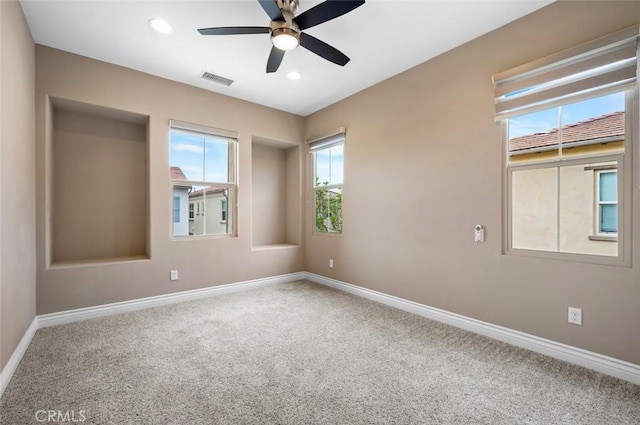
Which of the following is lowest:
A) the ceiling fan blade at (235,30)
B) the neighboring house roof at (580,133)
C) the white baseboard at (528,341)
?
Answer: the white baseboard at (528,341)

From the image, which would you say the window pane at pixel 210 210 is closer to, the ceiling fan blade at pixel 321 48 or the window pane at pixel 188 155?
the window pane at pixel 188 155

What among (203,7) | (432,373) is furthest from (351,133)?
(432,373)

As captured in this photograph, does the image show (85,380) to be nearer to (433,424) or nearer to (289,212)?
(433,424)

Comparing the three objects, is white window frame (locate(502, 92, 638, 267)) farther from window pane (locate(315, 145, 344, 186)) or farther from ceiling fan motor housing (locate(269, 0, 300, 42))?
window pane (locate(315, 145, 344, 186))

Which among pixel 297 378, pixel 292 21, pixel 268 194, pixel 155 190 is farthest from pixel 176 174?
pixel 297 378

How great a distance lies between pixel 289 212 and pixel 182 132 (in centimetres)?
219

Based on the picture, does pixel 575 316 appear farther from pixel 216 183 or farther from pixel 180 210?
pixel 180 210

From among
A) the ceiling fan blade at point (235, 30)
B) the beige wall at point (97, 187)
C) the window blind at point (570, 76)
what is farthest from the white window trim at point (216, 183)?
the window blind at point (570, 76)

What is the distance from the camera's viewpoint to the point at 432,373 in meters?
2.08

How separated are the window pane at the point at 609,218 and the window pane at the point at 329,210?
288 cm

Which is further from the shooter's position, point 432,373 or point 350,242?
point 350,242

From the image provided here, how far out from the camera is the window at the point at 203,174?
12.8 feet

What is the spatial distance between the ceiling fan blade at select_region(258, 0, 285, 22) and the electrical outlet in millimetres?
3184

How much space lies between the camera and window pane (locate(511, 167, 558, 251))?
2.37 meters
